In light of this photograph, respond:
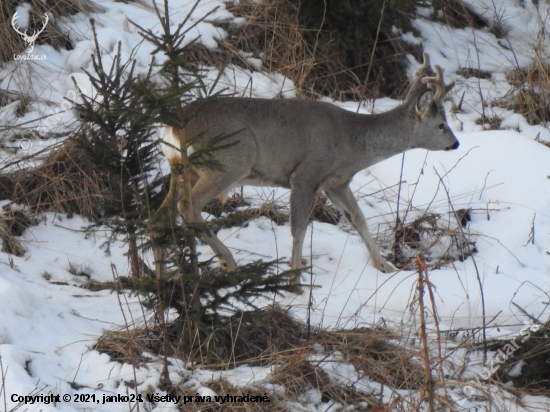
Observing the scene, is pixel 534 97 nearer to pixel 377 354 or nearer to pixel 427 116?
pixel 427 116

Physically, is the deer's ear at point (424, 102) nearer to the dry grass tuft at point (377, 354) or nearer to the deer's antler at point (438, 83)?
the deer's antler at point (438, 83)

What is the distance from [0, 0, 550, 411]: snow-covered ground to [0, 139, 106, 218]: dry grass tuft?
0.15 meters

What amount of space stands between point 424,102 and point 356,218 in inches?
44.4

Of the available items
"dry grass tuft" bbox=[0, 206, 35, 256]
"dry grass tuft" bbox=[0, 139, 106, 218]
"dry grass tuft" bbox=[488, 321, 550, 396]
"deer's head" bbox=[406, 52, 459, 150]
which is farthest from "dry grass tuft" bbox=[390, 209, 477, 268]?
"dry grass tuft" bbox=[0, 206, 35, 256]

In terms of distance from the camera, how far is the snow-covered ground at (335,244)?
4582mm

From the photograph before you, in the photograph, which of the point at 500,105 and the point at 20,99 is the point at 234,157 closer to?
the point at 20,99

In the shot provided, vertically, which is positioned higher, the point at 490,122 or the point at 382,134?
the point at 490,122

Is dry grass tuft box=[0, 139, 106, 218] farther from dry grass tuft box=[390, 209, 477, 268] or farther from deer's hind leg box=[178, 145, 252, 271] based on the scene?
dry grass tuft box=[390, 209, 477, 268]

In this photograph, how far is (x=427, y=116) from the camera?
6.85 m

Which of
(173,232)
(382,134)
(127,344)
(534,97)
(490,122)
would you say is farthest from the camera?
(534,97)

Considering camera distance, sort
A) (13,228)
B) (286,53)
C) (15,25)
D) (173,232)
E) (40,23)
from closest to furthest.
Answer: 1. (173,232)
2. (13,228)
3. (15,25)
4. (40,23)
5. (286,53)

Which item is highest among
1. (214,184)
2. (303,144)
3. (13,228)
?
(303,144)

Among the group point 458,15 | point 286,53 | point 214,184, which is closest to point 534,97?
point 458,15

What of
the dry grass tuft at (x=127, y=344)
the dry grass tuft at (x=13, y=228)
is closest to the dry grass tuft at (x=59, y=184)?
the dry grass tuft at (x=13, y=228)
